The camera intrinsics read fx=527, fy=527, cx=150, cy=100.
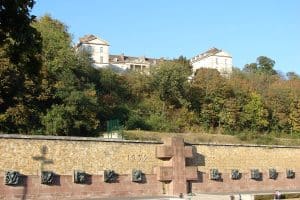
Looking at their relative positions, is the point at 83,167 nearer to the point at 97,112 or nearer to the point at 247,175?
the point at 247,175

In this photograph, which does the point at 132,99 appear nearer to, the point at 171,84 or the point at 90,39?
the point at 171,84

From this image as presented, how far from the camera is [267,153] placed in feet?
125

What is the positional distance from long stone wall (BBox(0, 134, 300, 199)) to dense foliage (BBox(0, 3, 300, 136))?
22.3 ft

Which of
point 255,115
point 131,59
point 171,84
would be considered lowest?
point 255,115

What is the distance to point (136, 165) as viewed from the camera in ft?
102

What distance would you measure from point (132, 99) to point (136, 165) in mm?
28576

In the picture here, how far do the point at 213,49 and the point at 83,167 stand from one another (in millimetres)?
89912

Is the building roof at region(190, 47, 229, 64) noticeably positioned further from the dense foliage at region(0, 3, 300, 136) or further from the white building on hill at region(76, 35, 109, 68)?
the dense foliage at region(0, 3, 300, 136)

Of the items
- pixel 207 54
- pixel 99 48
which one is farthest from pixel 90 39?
pixel 207 54

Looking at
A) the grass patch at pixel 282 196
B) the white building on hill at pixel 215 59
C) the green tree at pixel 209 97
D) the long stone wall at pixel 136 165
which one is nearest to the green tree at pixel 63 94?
the long stone wall at pixel 136 165

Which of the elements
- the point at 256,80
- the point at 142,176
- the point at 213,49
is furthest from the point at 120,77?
the point at 213,49

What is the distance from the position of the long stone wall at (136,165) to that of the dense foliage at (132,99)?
22.3ft

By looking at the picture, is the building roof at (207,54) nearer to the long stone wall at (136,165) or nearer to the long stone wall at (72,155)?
the long stone wall at (136,165)

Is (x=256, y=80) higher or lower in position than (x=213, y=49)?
lower
